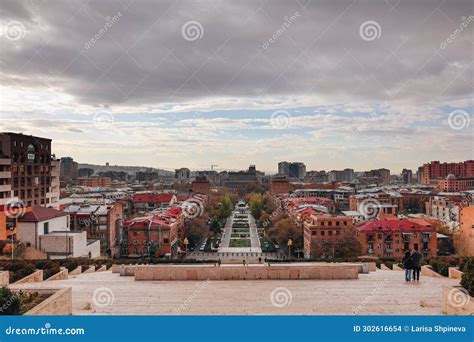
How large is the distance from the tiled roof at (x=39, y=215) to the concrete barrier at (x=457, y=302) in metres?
20.6

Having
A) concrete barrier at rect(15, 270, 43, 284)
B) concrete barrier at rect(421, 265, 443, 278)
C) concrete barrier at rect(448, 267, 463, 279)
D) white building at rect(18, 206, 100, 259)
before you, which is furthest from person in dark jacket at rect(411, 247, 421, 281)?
white building at rect(18, 206, 100, 259)

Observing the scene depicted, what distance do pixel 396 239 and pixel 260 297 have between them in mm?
24819

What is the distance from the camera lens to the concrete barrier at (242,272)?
9969 millimetres

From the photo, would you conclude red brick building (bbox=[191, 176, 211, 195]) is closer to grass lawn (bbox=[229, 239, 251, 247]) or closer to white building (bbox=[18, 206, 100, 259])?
grass lawn (bbox=[229, 239, 251, 247])

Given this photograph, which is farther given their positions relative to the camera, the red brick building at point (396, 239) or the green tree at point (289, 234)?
the green tree at point (289, 234)

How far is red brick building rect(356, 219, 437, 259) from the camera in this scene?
29891mm

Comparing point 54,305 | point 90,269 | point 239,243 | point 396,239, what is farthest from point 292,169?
point 54,305

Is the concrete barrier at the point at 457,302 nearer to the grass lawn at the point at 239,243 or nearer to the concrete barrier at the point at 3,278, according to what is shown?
the concrete barrier at the point at 3,278

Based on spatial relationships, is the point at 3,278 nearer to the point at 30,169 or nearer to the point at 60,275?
the point at 60,275

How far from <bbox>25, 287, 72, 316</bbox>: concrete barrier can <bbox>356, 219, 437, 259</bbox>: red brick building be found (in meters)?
25.9

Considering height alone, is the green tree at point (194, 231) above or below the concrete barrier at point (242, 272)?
below

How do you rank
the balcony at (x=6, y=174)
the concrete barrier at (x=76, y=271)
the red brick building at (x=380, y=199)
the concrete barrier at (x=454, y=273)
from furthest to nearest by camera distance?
1. the red brick building at (x=380, y=199)
2. the balcony at (x=6, y=174)
3. the concrete barrier at (x=76, y=271)
4. the concrete barrier at (x=454, y=273)

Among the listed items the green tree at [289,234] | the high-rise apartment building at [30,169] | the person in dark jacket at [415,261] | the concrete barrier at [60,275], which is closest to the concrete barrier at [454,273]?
the person in dark jacket at [415,261]
